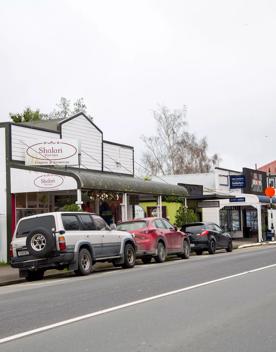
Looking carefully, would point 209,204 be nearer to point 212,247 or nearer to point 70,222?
point 212,247

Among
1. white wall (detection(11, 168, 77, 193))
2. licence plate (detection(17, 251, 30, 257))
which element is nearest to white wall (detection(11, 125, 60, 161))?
white wall (detection(11, 168, 77, 193))

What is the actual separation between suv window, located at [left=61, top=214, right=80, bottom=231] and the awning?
474 cm

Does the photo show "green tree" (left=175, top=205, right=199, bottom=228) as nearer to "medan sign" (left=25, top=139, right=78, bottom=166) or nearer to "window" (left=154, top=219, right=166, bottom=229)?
"medan sign" (left=25, top=139, right=78, bottom=166)

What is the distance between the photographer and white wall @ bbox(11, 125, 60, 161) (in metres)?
23.6

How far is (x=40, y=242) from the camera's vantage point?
16.6m

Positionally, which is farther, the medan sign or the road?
the medan sign

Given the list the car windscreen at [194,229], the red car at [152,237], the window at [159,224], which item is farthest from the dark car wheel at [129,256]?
the car windscreen at [194,229]

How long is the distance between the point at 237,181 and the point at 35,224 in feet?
96.5

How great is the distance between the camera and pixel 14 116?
145 feet

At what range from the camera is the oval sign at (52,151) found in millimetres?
23844

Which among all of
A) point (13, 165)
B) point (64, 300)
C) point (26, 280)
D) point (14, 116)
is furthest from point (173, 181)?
point (64, 300)

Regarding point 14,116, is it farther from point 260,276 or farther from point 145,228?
point 260,276

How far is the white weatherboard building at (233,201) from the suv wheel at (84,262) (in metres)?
21.8

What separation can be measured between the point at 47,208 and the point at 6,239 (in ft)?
11.7
